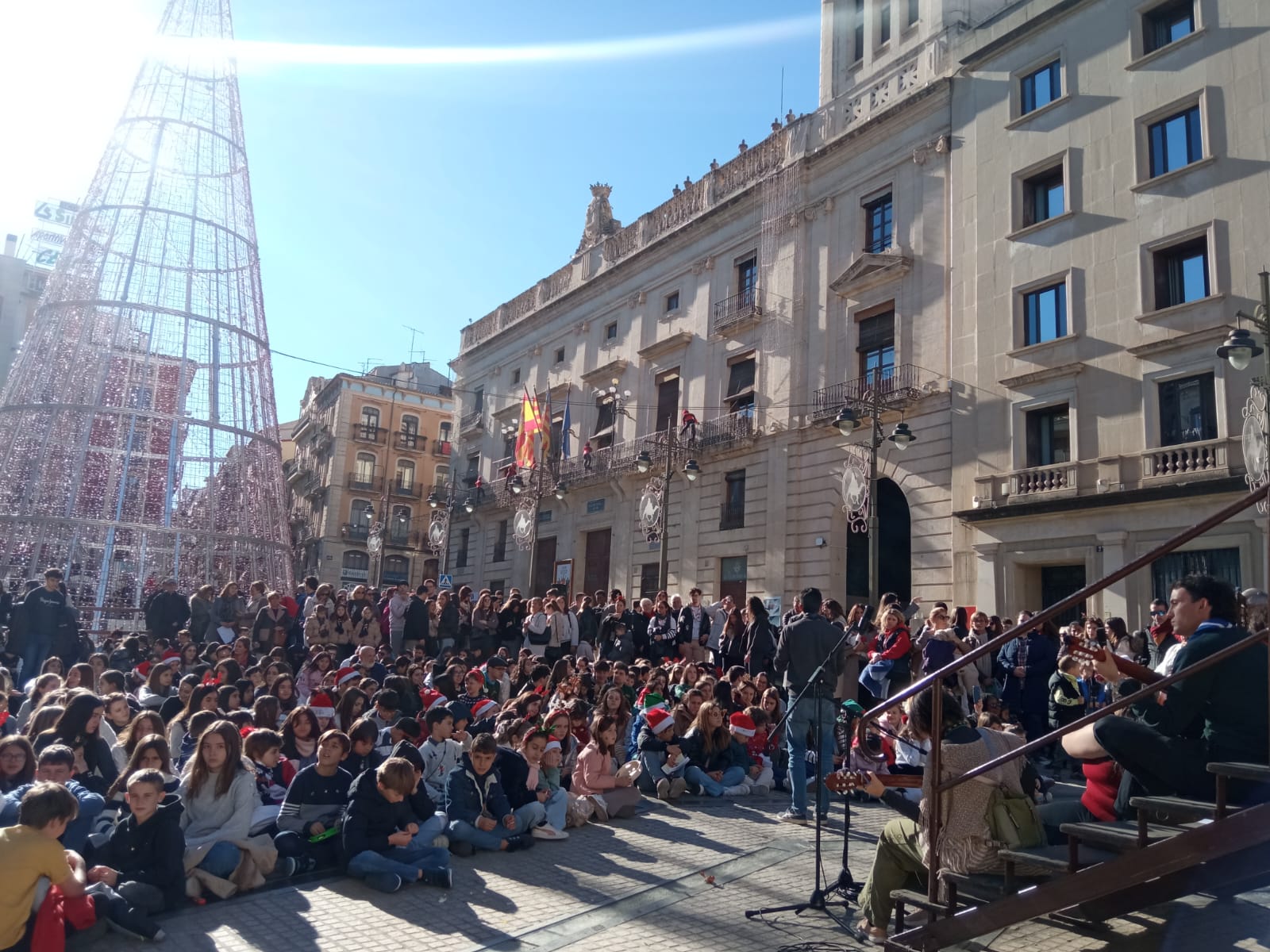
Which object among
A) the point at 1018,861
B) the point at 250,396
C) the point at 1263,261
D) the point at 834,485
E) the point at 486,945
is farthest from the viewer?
the point at 834,485

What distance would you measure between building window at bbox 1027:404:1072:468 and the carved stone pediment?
5.35 meters

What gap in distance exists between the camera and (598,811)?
9164 millimetres

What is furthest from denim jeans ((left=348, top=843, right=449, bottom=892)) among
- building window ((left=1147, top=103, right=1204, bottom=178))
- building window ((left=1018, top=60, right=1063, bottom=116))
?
building window ((left=1018, top=60, right=1063, bottom=116))

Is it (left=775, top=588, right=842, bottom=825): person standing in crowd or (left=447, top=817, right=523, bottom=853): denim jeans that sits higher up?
(left=775, top=588, right=842, bottom=825): person standing in crowd

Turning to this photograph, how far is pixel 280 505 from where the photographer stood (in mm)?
19484

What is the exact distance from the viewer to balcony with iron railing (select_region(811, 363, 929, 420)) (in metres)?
22.0

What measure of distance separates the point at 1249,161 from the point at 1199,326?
10.3ft

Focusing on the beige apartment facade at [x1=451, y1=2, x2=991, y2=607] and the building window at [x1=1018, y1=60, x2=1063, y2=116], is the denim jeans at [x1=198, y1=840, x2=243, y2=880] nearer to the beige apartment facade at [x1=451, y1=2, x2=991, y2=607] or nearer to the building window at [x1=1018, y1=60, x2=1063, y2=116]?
the beige apartment facade at [x1=451, y1=2, x2=991, y2=607]

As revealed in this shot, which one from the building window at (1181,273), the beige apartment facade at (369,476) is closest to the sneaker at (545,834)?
the building window at (1181,273)

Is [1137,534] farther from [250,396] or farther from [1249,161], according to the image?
[250,396]

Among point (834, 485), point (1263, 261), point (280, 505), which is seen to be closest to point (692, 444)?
point (834, 485)

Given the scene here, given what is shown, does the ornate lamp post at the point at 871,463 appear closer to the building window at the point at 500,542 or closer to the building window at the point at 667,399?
the building window at the point at 667,399

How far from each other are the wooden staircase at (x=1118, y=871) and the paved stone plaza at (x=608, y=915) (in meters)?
0.56

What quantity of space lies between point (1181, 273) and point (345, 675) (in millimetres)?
16931
